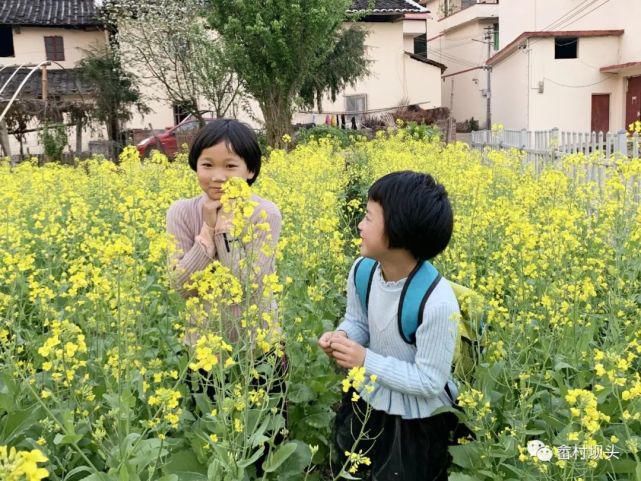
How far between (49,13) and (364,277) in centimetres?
2656

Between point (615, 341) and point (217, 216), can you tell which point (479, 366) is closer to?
point (615, 341)

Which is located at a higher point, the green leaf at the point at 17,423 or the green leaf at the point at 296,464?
the green leaf at the point at 17,423

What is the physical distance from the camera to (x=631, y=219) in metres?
3.64

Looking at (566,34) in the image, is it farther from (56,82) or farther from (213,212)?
(213,212)

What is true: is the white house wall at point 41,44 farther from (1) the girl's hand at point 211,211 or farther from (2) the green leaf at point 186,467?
(2) the green leaf at point 186,467

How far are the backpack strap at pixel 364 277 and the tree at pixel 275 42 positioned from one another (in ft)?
39.1

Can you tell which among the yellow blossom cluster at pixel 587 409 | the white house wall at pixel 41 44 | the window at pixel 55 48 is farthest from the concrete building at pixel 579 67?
the yellow blossom cluster at pixel 587 409

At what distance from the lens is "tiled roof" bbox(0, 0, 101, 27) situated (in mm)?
24484

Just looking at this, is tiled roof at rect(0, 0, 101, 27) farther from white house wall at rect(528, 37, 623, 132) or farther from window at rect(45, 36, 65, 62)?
white house wall at rect(528, 37, 623, 132)

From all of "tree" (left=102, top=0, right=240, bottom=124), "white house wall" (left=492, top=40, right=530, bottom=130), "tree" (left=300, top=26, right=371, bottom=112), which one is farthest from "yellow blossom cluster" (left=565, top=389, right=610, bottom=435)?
"white house wall" (left=492, top=40, right=530, bottom=130)

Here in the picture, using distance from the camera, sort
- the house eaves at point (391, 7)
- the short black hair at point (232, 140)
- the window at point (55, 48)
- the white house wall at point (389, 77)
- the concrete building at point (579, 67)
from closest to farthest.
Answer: the short black hair at point (232, 140)
the concrete building at point (579, 67)
the house eaves at point (391, 7)
the white house wall at point (389, 77)
the window at point (55, 48)

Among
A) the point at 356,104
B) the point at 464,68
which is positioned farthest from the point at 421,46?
the point at 356,104

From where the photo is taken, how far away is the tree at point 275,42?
13.6m

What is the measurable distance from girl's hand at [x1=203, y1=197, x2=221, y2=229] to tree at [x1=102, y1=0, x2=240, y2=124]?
15.7 metres
